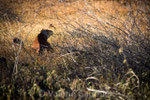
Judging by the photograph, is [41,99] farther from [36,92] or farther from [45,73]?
[45,73]

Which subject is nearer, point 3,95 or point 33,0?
point 3,95

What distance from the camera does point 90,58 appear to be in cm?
183

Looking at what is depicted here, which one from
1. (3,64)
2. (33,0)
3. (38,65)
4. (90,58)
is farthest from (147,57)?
(33,0)

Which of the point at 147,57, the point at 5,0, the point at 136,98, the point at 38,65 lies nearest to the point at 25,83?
the point at 38,65

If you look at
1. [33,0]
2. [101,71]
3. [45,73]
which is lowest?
[45,73]

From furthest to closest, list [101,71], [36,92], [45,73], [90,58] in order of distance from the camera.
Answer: [90,58] < [45,73] < [101,71] < [36,92]

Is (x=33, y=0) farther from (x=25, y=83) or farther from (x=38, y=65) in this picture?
(x=25, y=83)

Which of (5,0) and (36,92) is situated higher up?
(5,0)

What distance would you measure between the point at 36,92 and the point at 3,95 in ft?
0.91

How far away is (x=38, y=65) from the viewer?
1838 mm

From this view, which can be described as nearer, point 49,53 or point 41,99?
point 41,99

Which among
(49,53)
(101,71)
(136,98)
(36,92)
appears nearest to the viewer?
(136,98)

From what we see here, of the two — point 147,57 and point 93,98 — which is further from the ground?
point 147,57

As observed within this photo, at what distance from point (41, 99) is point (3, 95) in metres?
0.33
